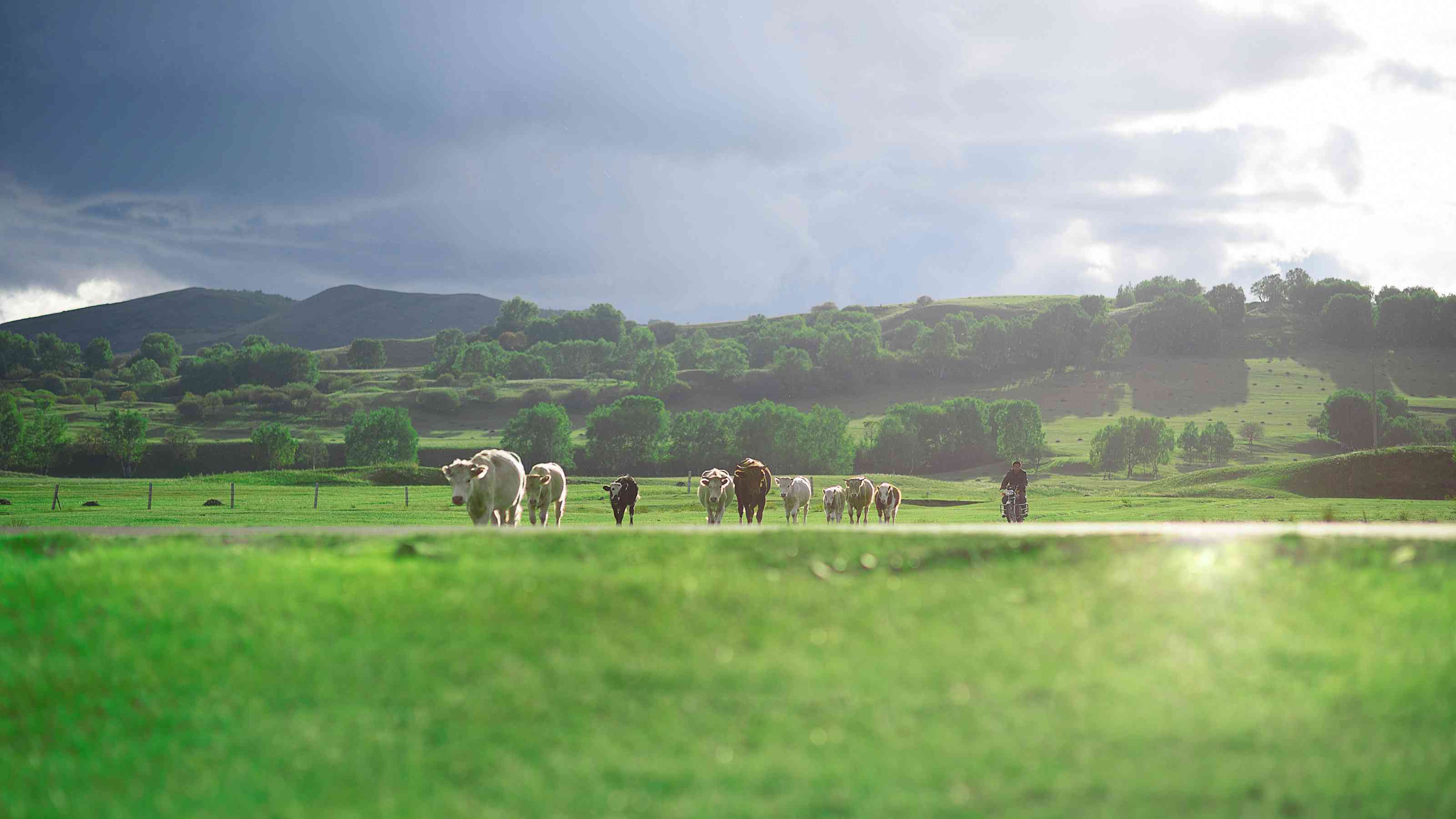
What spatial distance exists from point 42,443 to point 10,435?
14.0 feet

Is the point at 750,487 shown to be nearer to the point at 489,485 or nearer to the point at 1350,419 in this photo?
the point at 489,485

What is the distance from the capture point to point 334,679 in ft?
30.8

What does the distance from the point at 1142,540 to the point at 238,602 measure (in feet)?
33.5

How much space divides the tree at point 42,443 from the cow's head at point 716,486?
414 ft

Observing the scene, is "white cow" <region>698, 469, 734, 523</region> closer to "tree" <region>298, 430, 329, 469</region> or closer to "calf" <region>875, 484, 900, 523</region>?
"calf" <region>875, 484, 900, 523</region>

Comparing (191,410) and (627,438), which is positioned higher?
(191,410)

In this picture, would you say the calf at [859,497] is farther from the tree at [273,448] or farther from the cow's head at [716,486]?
the tree at [273,448]

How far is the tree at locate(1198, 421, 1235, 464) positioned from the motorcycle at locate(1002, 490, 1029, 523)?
129276 mm

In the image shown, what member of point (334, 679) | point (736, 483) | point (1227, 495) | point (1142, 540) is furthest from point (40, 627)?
point (1227, 495)

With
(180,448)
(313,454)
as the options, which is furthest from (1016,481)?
(180,448)

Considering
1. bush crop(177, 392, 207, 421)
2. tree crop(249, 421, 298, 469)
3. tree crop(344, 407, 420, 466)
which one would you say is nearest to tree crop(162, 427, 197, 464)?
tree crop(249, 421, 298, 469)

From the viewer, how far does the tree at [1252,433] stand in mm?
150750

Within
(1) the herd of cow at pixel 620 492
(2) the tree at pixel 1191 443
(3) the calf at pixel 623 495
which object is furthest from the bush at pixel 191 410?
(3) the calf at pixel 623 495

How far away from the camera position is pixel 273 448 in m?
136
